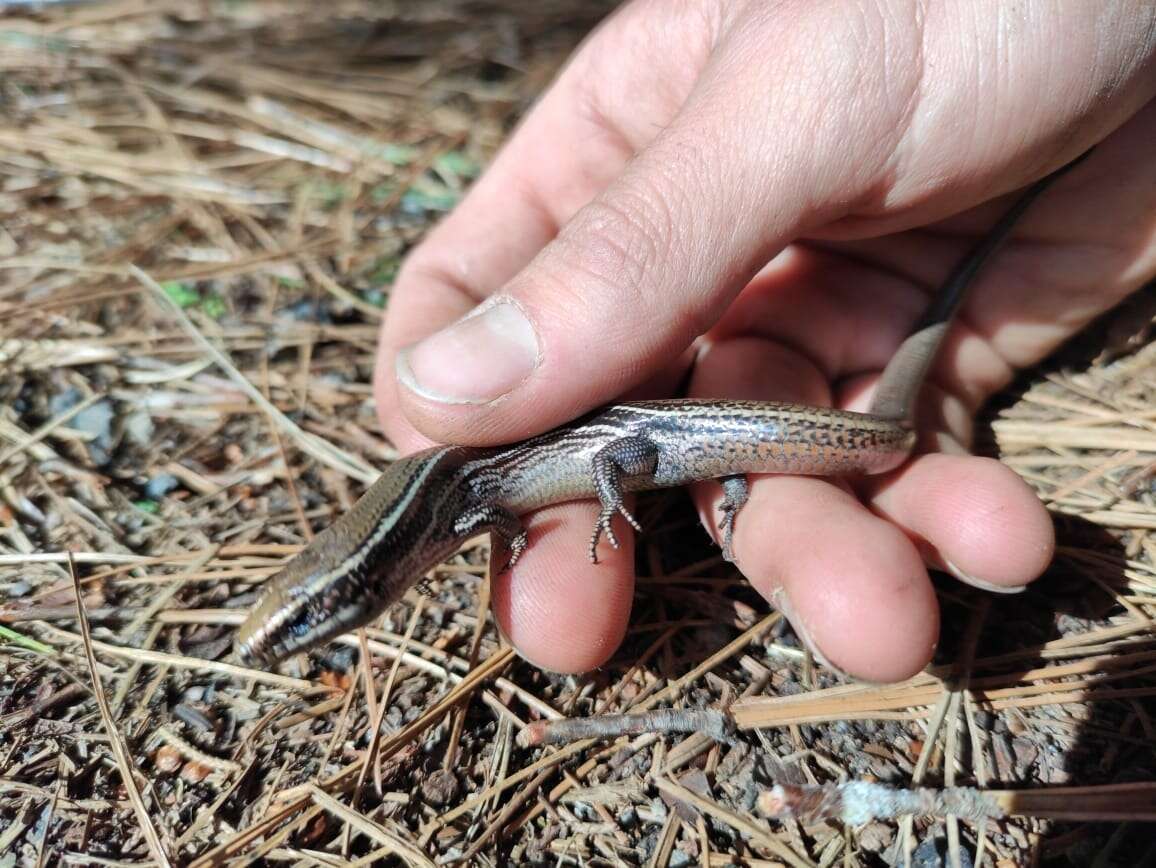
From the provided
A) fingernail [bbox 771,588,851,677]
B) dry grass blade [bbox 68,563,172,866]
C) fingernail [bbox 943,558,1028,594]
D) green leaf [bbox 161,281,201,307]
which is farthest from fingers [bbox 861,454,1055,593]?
green leaf [bbox 161,281,201,307]

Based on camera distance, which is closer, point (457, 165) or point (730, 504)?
point (730, 504)

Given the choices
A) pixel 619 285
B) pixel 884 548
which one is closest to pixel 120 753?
pixel 619 285

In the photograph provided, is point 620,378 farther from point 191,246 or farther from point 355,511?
point 191,246

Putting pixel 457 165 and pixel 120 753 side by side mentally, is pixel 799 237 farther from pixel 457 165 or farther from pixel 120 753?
pixel 457 165

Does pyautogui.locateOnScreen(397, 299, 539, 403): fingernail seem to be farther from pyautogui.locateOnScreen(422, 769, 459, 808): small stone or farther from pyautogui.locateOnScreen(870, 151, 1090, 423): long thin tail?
pyautogui.locateOnScreen(870, 151, 1090, 423): long thin tail

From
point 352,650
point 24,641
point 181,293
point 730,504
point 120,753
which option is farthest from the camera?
point 181,293

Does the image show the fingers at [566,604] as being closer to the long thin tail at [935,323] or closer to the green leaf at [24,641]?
the long thin tail at [935,323]

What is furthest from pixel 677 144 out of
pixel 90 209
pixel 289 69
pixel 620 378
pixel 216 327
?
pixel 289 69
